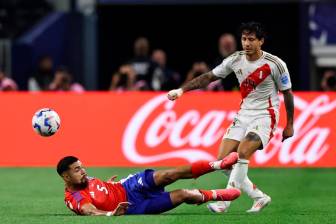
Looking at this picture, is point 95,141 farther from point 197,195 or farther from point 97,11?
point 197,195

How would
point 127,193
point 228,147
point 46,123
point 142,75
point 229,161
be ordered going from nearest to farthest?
point 229,161, point 127,193, point 228,147, point 46,123, point 142,75

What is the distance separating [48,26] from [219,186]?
11.8 metres

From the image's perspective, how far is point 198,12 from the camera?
2888cm

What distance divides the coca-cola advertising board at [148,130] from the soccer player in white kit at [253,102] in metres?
6.84

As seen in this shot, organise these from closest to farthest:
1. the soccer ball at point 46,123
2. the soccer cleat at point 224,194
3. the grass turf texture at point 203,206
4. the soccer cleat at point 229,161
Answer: the soccer cleat at point 229,161
the grass turf texture at point 203,206
the soccer cleat at point 224,194
the soccer ball at point 46,123

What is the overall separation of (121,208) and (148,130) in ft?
26.6

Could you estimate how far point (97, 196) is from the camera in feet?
46.1

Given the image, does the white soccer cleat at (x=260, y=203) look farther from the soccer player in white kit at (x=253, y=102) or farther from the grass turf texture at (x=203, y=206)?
the grass turf texture at (x=203, y=206)

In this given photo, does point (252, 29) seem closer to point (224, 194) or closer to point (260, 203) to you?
point (224, 194)

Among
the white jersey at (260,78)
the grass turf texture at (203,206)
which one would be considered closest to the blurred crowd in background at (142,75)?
the grass turf texture at (203,206)

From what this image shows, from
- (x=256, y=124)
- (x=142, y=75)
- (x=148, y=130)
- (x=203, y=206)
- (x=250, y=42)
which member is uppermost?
(x=250, y=42)

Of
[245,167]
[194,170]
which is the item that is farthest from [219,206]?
[194,170]

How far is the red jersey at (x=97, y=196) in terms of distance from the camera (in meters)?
14.0

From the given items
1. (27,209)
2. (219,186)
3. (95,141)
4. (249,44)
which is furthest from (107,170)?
(249,44)
